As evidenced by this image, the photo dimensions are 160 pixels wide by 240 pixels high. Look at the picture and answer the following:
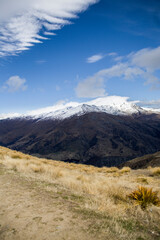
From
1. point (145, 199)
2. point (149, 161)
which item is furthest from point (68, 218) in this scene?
point (149, 161)

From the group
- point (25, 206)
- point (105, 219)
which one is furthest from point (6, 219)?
point (105, 219)

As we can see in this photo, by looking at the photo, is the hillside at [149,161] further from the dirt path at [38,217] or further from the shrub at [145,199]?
the dirt path at [38,217]

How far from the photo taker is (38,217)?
13.5 feet

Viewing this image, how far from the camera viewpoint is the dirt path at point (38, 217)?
11.0 ft

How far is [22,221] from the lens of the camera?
3.91 m

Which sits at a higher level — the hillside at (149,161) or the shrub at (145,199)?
the shrub at (145,199)

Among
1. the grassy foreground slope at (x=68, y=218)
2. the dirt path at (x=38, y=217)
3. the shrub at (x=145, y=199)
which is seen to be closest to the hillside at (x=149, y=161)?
the shrub at (x=145, y=199)

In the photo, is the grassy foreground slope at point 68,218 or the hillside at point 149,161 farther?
the hillside at point 149,161

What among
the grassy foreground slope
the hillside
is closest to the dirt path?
the grassy foreground slope

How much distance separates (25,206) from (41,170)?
6648 millimetres

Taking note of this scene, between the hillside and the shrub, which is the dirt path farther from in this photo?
the hillside

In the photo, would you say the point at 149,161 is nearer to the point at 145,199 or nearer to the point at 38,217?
the point at 145,199

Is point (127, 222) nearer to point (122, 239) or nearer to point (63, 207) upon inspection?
point (122, 239)

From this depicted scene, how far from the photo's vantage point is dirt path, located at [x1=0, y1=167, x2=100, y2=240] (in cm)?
334
